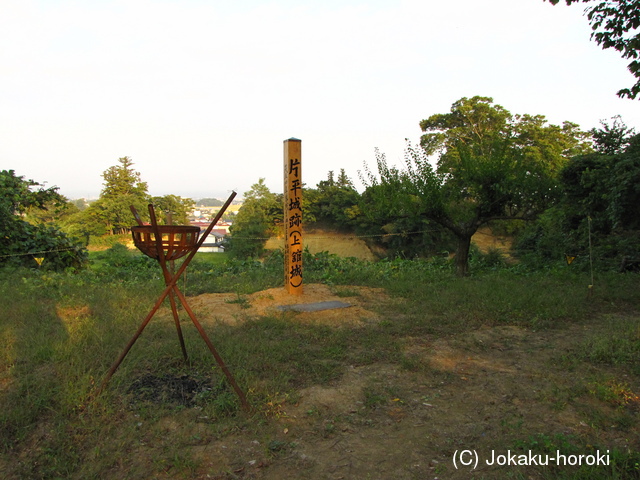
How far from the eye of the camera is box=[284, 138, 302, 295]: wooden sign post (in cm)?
725

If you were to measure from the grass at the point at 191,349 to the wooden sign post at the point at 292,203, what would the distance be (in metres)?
0.82

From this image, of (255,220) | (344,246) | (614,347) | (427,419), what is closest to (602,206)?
(614,347)

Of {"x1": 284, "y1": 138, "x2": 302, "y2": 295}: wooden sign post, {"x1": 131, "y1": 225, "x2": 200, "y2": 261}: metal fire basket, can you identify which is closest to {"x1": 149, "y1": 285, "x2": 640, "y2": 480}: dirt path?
{"x1": 131, "y1": 225, "x2": 200, "y2": 261}: metal fire basket

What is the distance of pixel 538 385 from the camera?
384 centimetres

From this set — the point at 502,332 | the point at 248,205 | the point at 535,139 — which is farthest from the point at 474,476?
the point at 535,139

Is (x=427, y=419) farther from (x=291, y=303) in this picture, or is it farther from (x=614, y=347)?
(x=291, y=303)

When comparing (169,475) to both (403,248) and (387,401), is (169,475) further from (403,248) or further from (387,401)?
(403,248)

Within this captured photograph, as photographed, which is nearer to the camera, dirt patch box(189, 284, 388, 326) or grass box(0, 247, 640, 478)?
grass box(0, 247, 640, 478)

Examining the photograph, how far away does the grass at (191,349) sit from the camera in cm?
298

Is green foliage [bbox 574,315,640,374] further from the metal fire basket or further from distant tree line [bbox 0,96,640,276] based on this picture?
the metal fire basket

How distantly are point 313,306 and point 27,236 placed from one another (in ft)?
23.2

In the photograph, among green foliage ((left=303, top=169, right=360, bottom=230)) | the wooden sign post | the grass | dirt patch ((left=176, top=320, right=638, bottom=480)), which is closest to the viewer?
dirt patch ((left=176, top=320, right=638, bottom=480))

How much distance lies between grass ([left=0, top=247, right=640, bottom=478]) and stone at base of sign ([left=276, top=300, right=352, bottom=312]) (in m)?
0.65

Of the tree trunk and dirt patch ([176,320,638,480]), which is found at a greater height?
the tree trunk
